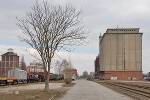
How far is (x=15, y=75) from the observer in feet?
183

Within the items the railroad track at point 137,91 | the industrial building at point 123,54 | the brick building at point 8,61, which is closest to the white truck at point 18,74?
the railroad track at point 137,91

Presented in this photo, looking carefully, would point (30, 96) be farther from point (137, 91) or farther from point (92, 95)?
point (137, 91)

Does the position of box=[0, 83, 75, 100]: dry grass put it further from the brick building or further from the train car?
the brick building

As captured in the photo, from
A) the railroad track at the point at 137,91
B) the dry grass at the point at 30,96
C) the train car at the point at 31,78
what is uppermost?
the dry grass at the point at 30,96

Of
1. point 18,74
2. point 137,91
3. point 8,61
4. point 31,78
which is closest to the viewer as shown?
point 137,91

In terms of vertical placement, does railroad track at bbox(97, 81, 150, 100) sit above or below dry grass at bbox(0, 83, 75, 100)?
below

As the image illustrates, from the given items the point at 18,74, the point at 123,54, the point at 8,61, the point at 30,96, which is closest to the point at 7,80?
the point at 18,74

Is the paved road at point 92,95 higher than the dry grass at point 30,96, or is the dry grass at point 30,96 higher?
the dry grass at point 30,96

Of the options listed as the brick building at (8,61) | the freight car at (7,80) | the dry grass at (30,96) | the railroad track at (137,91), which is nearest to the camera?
the dry grass at (30,96)

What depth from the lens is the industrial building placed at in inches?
4045

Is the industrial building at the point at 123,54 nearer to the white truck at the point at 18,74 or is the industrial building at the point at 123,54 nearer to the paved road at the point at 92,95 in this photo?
the white truck at the point at 18,74

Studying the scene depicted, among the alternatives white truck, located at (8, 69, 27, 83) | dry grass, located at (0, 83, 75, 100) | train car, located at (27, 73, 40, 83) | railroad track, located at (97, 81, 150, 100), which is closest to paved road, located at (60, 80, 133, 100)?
dry grass, located at (0, 83, 75, 100)

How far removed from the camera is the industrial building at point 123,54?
102750 millimetres

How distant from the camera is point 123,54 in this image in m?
104
